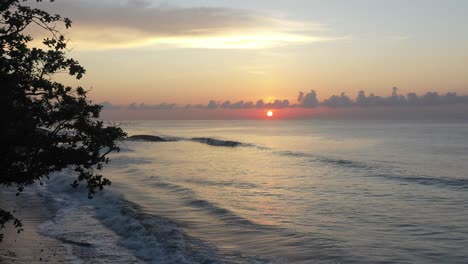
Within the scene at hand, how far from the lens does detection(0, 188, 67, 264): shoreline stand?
48.6 feet

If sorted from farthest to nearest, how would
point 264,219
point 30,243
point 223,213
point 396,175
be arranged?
point 396,175, point 223,213, point 264,219, point 30,243

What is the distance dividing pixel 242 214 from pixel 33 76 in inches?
612

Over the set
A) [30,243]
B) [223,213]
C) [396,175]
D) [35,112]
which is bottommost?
[396,175]

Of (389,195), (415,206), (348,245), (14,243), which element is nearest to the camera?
(14,243)

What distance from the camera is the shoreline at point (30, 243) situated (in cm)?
1481

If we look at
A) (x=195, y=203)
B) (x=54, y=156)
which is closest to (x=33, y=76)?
(x=54, y=156)

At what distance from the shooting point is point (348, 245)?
1839cm

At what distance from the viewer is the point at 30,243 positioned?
16.8 m

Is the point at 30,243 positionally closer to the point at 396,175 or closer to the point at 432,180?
the point at 432,180

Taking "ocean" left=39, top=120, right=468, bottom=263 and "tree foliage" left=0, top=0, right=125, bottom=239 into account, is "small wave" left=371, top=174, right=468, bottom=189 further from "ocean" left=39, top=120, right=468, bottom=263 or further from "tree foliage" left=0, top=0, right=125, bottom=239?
"tree foliage" left=0, top=0, right=125, bottom=239

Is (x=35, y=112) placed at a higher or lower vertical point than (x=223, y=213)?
higher

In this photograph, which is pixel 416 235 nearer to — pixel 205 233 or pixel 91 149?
pixel 205 233

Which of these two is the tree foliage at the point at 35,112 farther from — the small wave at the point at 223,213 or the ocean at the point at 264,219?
the small wave at the point at 223,213

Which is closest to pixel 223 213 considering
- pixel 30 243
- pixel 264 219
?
pixel 264 219
